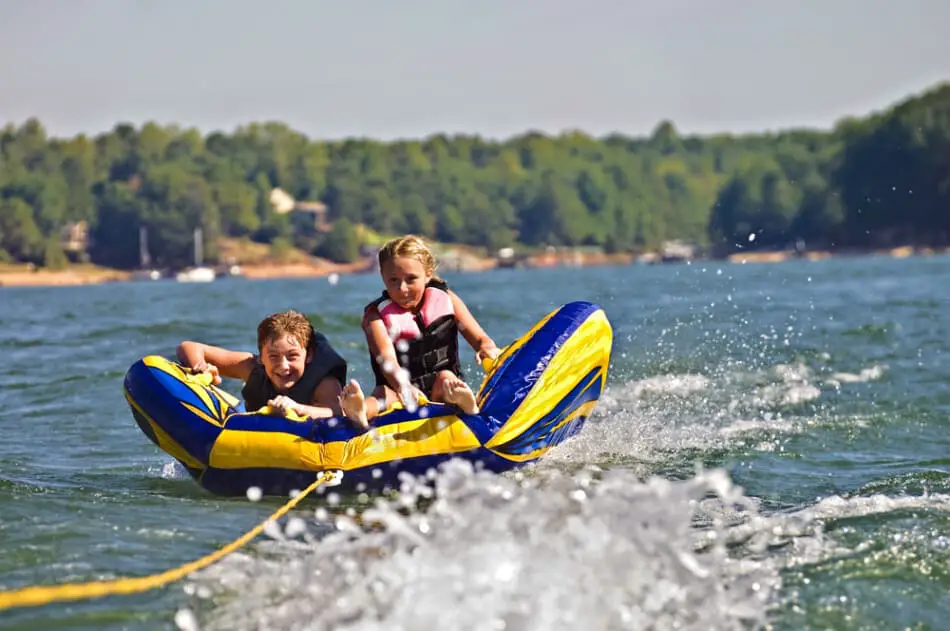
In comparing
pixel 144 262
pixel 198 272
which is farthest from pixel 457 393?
pixel 144 262

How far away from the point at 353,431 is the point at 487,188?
13863 centimetres

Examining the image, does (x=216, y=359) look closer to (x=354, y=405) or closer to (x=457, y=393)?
(x=354, y=405)

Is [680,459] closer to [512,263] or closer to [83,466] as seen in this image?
[83,466]

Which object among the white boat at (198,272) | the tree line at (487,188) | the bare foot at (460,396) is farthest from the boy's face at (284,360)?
the white boat at (198,272)

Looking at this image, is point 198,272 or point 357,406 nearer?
point 357,406

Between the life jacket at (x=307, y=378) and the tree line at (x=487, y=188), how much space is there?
68.1 meters

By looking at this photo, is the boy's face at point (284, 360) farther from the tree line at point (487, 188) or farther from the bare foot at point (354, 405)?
the tree line at point (487, 188)

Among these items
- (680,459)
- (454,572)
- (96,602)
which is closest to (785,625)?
(454,572)

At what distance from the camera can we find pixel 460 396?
6.87 meters

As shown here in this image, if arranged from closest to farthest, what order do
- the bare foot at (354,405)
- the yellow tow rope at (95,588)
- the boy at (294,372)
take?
the yellow tow rope at (95,588) < the bare foot at (354,405) < the boy at (294,372)

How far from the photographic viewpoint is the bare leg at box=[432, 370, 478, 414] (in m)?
6.86

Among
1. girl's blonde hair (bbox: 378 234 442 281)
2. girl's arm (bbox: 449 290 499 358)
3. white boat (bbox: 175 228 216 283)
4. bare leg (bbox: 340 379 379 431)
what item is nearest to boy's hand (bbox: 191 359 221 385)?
bare leg (bbox: 340 379 379 431)

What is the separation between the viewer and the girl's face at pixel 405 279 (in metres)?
7.37

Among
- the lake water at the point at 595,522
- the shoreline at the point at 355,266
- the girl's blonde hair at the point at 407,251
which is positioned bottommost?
the shoreline at the point at 355,266
